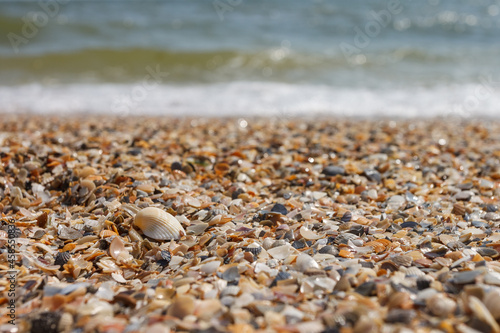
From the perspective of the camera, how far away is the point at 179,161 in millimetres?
3707

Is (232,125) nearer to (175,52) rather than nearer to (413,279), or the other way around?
(413,279)

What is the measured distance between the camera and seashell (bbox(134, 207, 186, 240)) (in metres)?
2.37

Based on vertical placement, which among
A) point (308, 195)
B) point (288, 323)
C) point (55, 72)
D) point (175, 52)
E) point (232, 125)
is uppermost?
point (175, 52)

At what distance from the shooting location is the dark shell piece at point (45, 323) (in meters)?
1.56

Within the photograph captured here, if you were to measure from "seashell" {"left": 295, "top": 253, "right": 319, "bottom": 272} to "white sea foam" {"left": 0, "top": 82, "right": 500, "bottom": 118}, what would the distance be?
5.09 metres

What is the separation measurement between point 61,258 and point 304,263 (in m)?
1.20

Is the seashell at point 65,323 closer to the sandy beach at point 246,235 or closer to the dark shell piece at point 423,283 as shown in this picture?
the sandy beach at point 246,235

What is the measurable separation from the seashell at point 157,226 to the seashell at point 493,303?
1.51 metres

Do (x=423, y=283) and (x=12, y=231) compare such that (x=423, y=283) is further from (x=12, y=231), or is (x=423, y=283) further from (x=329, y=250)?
(x=12, y=231)

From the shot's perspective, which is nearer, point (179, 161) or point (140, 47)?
point (179, 161)

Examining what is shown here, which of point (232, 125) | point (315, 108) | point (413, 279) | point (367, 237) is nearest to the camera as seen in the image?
point (413, 279)

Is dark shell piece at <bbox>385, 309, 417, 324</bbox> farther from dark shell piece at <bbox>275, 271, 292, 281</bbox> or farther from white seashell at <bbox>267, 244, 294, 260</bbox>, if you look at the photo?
white seashell at <bbox>267, 244, 294, 260</bbox>

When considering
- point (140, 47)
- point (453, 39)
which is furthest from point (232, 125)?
point (453, 39)

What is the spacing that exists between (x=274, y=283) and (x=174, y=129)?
12.2 ft
